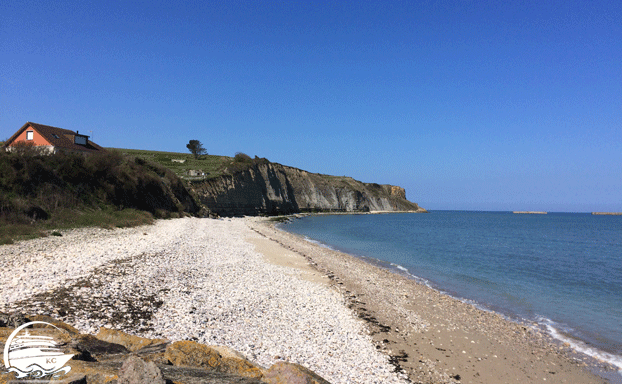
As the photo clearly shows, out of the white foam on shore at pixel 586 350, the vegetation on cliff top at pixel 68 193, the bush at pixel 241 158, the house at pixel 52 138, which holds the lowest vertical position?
the white foam on shore at pixel 586 350

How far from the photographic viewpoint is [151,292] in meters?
10.4

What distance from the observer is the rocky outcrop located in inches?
127

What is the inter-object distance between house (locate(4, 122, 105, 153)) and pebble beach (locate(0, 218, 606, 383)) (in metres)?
22.5

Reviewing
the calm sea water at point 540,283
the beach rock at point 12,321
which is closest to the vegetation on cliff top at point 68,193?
the beach rock at point 12,321

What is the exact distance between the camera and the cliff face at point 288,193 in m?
62.9

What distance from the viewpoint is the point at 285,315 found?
10664 mm

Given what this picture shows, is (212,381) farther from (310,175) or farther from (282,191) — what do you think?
(310,175)

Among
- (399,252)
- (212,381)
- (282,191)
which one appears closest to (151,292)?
(212,381)

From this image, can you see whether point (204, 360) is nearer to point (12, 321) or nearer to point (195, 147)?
point (12, 321)

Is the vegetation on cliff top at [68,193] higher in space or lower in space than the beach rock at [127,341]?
higher

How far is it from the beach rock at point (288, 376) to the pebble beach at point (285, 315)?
3087 millimetres

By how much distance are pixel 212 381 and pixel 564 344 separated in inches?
503

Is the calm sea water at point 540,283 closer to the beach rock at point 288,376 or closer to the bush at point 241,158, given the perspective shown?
the beach rock at point 288,376

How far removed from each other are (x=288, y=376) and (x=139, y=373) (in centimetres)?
206
